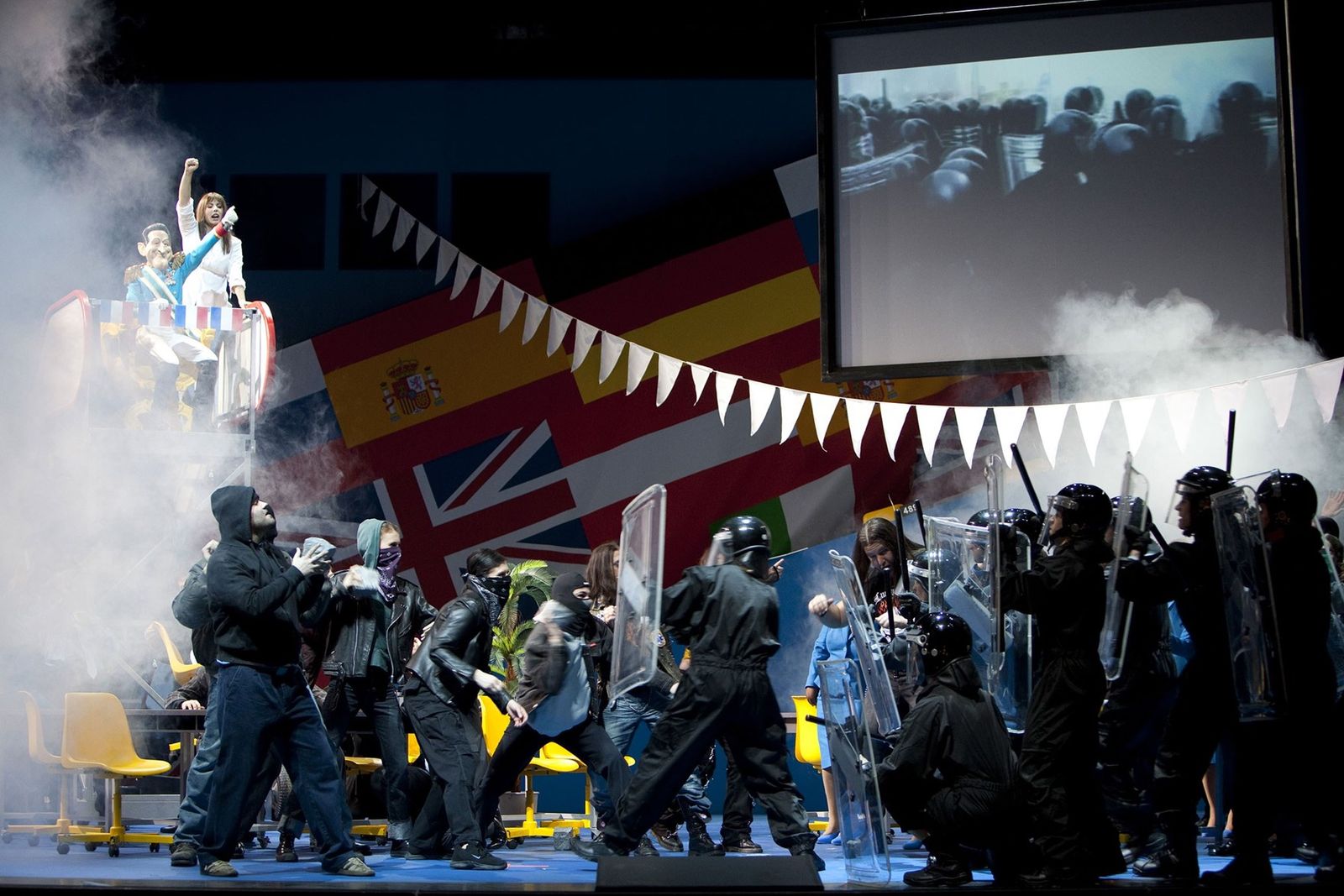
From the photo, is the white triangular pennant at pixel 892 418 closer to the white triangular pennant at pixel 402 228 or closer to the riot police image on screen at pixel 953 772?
the riot police image on screen at pixel 953 772

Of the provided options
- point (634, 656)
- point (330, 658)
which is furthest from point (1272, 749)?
point (330, 658)

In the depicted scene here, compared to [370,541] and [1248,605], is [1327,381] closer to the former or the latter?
[1248,605]

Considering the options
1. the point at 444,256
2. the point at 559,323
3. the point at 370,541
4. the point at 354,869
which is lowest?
the point at 354,869

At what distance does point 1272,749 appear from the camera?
496 centimetres

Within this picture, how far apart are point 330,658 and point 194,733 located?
1320mm

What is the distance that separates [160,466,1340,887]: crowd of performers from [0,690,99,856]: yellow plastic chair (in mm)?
1185

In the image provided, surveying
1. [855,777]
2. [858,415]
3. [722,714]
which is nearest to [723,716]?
[722,714]

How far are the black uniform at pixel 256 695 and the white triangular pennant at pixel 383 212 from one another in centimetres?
459

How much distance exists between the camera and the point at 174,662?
8.42 meters

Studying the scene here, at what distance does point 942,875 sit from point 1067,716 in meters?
0.74

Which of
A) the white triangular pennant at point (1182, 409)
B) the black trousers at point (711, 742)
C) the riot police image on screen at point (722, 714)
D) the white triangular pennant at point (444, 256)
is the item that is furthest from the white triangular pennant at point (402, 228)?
the white triangular pennant at point (1182, 409)

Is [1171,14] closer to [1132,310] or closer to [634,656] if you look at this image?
[1132,310]

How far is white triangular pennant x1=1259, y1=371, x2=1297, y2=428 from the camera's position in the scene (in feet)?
21.8

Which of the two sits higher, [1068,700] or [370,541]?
[370,541]
